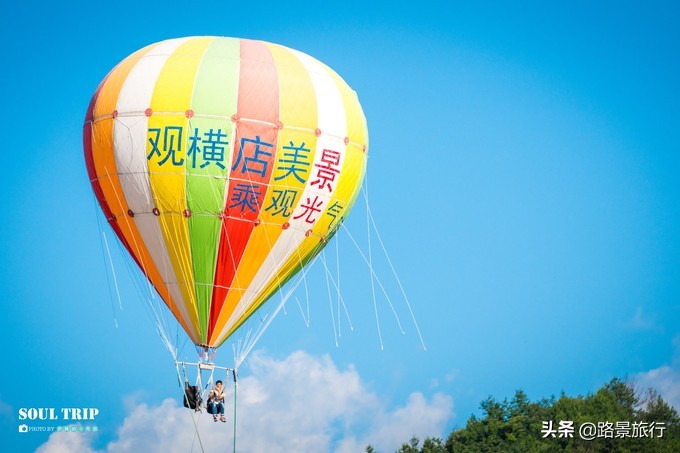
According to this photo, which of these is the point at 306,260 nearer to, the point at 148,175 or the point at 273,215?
the point at 273,215

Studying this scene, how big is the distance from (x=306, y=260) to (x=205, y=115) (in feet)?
20.0

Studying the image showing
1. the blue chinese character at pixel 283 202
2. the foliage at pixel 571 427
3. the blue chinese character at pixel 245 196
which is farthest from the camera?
the foliage at pixel 571 427

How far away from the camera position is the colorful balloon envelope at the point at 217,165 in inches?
1538

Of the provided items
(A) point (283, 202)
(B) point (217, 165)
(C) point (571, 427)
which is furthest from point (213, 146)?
(C) point (571, 427)

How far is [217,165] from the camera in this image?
39.0 meters

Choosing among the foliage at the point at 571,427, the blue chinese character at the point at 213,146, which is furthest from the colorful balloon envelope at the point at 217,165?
the foliage at the point at 571,427

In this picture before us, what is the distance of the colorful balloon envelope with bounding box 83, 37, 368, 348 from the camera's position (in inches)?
1538

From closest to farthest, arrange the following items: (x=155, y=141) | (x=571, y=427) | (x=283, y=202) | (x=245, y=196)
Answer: (x=155, y=141), (x=245, y=196), (x=283, y=202), (x=571, y=427)

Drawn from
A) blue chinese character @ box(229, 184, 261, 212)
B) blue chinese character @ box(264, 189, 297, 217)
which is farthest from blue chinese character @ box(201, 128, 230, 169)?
blue chinese character @ box(264, 189, 297, 217)

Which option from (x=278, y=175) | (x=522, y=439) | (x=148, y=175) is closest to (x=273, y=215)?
(x=278, y=175)

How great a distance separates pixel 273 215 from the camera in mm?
40156

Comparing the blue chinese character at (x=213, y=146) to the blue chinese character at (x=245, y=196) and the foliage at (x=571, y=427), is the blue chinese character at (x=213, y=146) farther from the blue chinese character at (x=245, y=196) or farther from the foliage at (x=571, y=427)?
the foliage at (x=571, y=427)

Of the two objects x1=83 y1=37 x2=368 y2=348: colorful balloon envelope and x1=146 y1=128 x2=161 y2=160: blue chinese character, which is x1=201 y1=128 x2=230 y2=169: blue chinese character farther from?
x1=146 y1=128 x2=161 y2=160: blue chinese character

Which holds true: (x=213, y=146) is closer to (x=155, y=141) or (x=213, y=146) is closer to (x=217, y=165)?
(x=217, y=165)
